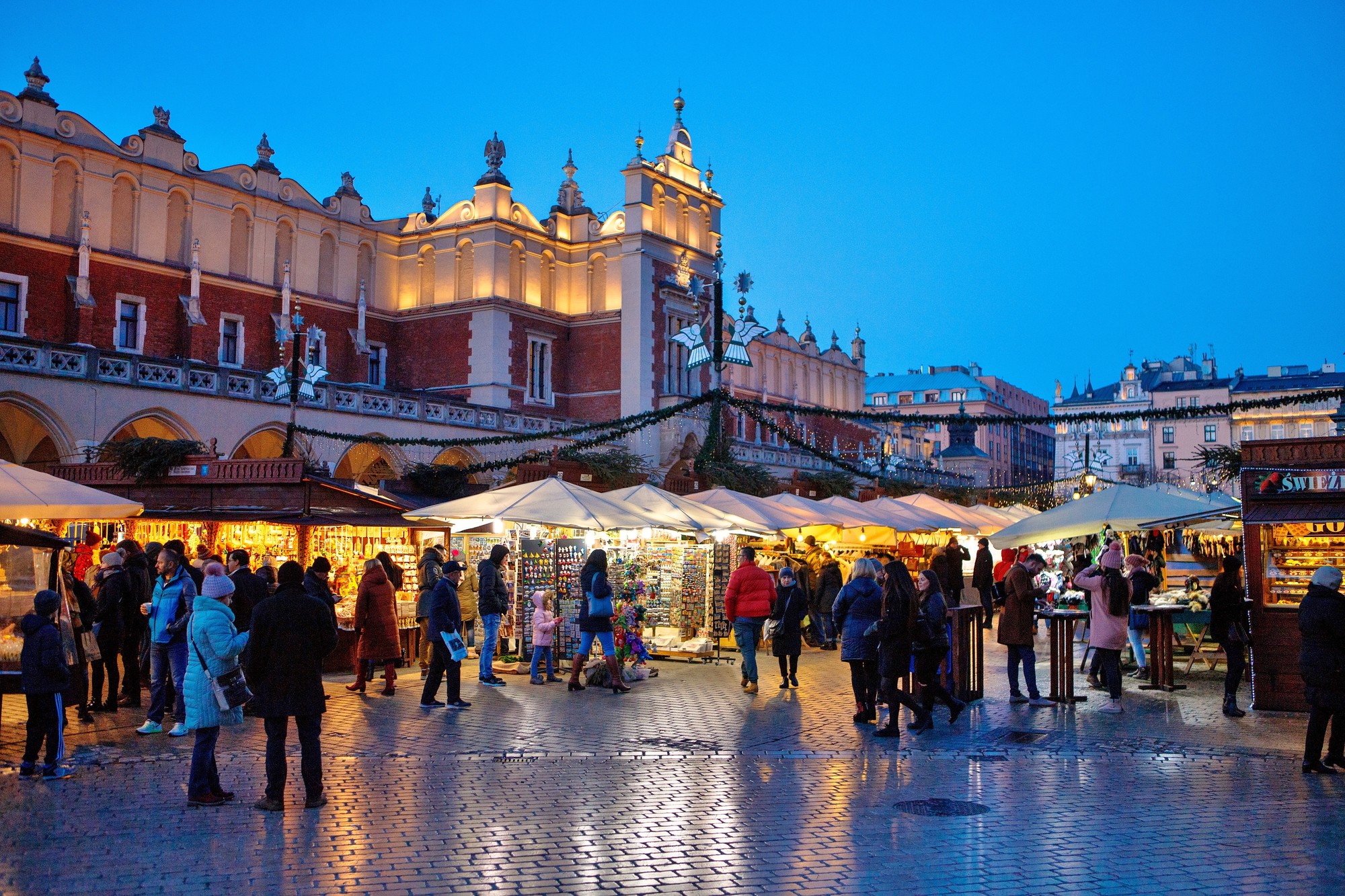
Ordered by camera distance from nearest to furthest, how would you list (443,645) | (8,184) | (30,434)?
1. (443,645)
2. (30,434)
3. (8,184)

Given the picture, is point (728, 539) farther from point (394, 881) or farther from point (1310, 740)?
point (394, 881)

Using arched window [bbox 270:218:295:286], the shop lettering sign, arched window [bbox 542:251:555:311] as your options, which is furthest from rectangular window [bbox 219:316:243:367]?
the shop lettering sign

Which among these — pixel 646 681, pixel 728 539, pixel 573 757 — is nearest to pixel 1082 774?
pixel 573 757

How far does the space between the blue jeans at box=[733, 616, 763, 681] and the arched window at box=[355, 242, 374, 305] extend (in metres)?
29.4

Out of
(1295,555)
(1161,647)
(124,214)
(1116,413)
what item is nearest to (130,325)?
(124,214)

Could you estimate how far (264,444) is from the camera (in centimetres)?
3147

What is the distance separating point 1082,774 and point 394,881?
5.56 metres

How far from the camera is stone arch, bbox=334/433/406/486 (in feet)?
103

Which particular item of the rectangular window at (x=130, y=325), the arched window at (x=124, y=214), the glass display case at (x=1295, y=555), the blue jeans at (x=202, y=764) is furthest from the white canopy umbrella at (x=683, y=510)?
the arched window at (x=124, y=214)

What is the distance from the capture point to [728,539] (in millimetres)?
19656

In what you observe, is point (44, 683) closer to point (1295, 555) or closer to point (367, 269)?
point (1295, 555)

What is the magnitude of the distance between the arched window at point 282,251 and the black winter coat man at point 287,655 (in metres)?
31.0

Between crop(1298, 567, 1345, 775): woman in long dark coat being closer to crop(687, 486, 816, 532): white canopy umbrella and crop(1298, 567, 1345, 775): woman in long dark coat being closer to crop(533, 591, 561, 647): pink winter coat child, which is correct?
crop(533, 591, 561, 647): pink winter coat child

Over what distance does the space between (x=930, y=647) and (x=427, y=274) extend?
108 feet
